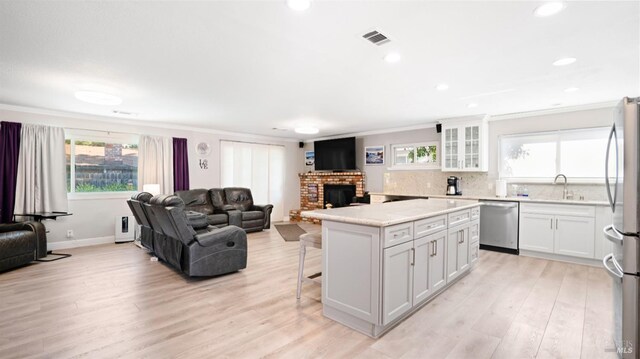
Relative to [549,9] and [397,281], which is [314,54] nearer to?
[549,9]

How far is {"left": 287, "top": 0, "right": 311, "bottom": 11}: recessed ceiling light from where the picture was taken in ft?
6.35

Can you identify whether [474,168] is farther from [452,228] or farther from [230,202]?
[230,202]

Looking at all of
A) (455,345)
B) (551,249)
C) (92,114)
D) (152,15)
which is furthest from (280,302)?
(92,114)

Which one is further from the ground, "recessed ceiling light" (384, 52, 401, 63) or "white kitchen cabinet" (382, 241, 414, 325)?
"recessed ceiling light" (384, 52, 401, 63)

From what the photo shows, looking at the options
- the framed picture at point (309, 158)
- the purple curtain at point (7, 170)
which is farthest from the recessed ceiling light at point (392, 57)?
the framed picture at point (309, 158)

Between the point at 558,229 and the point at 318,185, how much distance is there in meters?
5.55

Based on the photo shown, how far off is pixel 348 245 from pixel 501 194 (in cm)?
409

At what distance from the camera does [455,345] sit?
226 cm

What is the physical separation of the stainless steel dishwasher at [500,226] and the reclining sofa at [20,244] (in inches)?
275

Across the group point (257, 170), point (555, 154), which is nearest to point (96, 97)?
point (257, 170)

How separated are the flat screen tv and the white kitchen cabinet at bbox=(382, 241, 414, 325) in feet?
17.3

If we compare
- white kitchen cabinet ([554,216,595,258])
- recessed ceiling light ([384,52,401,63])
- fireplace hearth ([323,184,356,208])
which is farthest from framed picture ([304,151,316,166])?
recessed ceiling light ([384,52,401,63])

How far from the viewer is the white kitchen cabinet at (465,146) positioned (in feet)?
18.3

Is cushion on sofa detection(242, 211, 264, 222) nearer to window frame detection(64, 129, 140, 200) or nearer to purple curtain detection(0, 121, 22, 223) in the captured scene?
window frame detection(64, 129, 140, 200)
